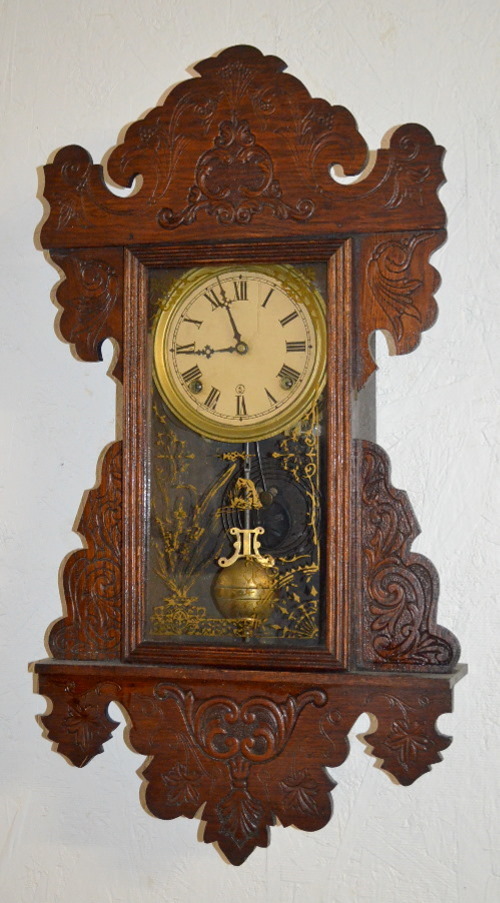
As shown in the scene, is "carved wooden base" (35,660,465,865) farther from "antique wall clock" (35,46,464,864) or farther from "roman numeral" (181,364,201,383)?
"roman numeral" (181,364,201,383)

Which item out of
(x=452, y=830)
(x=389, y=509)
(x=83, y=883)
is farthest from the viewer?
(x=83, y=883)

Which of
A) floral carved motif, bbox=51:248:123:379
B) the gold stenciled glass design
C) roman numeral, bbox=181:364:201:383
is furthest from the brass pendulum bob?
floral carved motif, bbox=51:248:123:379

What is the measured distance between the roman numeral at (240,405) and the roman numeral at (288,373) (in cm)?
5

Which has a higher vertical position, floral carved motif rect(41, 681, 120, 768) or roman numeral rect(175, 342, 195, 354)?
roman numeral rect(175, 342, 195, 354)

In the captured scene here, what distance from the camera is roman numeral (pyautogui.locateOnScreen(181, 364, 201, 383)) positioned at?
1.43m

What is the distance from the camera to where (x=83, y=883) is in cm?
164

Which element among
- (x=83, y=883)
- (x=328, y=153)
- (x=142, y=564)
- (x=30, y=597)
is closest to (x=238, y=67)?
(x=328, y=153)

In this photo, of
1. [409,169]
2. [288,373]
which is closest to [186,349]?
[288,373]

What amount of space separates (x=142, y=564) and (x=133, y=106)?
2.21 feet

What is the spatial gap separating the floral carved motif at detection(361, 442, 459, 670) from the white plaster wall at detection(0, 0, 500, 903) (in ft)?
0.57

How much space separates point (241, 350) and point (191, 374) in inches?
2.7

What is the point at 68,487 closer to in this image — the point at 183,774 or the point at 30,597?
the point at 30,597

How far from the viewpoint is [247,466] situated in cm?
142

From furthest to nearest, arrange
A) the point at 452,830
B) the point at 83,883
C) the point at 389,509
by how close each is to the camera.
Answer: the point at 83,883, the point at 452,830, the point at 389,509
